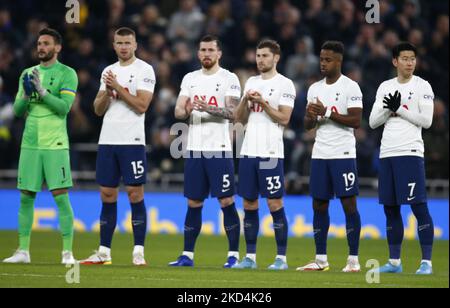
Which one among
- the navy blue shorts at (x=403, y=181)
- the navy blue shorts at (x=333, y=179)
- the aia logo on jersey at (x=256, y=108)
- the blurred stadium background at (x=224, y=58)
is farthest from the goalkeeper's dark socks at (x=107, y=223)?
the blurred stadium background at (x=224, y=58)

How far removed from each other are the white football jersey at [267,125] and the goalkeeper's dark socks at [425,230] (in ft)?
5.91

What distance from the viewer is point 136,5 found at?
2477cm

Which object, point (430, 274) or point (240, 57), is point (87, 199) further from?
point (430, 274)

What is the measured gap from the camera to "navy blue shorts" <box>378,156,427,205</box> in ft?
43.1

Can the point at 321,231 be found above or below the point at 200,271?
above

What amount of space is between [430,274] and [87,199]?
33.5 feet

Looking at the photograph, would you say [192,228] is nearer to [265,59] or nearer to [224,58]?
[265,59]

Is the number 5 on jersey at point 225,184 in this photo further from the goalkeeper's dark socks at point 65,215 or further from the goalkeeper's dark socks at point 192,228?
the goalkeeper's dark socks at point 65,215

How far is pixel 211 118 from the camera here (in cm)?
1368

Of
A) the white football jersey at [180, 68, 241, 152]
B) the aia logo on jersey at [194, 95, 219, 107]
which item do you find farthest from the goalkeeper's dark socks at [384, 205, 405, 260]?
the aia logo on jersey at [194, 95, 219, 107]

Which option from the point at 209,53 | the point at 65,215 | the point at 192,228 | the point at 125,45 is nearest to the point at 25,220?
the point at 65,215

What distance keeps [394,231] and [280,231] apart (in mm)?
1371

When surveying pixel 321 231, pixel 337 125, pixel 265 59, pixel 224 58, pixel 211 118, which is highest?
pixel 224 58

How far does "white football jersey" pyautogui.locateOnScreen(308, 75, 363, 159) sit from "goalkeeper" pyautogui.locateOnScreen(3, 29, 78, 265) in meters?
3.01
